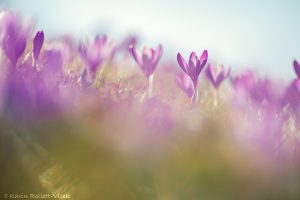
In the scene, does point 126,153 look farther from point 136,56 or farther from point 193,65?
point 136,56

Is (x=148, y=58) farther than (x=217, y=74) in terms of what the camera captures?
No

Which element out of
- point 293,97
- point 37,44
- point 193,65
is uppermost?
point 37,44

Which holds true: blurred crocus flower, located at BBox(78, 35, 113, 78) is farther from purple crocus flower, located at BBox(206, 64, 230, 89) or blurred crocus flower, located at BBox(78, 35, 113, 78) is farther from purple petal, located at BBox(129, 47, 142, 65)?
purple crocus flower, located at BBox(206, 64, 230, 89)

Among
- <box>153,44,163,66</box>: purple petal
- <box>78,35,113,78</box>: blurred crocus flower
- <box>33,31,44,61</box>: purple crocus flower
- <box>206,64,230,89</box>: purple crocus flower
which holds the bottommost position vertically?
<box>206,64,230,89</box>: purple crocus flower

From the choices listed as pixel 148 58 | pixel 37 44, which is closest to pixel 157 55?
pixel 148 58

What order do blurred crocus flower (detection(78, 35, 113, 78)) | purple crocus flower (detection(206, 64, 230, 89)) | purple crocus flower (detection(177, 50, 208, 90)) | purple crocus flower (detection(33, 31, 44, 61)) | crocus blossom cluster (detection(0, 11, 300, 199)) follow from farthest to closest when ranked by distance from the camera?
purple crocus flower (detection(206, 64, 230, 89)) < blurred crocus flower (detection(78, 35, 113, 78)) < purple crocus flower (detection(177, 50, 208, 90)) < purple crocus flower (detection(33, 31, 44, 61)) < crocus blossom cluster (detection(0, 11, 300, 199))

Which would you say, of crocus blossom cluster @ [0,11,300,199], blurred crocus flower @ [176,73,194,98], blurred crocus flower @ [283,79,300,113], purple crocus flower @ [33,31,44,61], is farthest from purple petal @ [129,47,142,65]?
crocus blossom cluster @ [0,11,300,199]

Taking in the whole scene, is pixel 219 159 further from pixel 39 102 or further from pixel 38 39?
pixel 38 39
